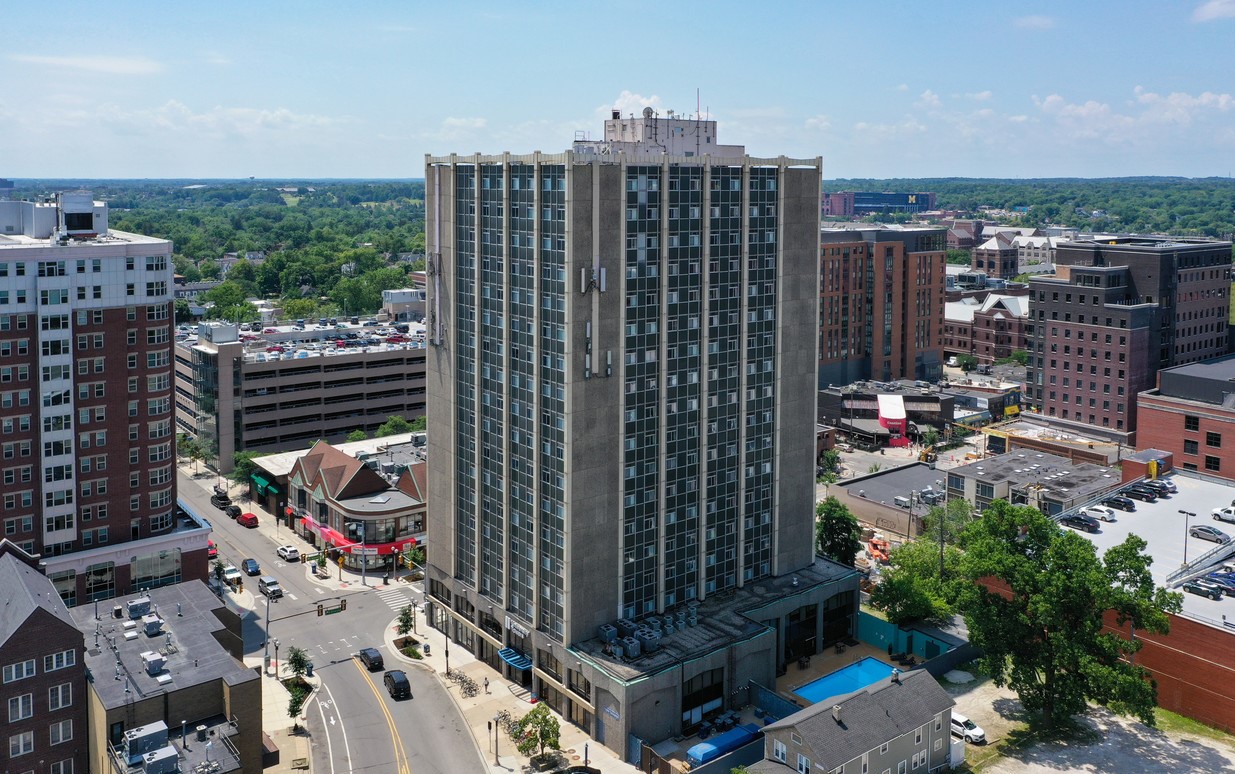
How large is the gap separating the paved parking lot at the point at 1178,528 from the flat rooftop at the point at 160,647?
82.6m

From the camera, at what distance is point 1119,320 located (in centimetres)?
16062

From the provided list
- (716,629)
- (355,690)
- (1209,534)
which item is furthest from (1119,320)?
(355,690)

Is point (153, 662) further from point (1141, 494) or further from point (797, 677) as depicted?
point (1141, 494)

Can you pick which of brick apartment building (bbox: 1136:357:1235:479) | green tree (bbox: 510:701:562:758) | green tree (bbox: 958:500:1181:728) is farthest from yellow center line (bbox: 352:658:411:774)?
brick apartment building (bbox: 1136:357:1235:479)

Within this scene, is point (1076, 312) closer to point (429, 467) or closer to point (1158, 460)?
point (1158, 460)

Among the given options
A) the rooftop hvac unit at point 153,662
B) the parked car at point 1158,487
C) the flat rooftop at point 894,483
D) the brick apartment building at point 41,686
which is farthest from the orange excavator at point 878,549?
the brick apartment building at point 41,686

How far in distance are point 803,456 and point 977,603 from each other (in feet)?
81.7

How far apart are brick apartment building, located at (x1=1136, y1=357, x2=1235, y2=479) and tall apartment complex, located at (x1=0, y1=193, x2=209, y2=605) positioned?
130262 millimetres

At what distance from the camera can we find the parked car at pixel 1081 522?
112331 mm

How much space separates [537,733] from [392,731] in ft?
46.2

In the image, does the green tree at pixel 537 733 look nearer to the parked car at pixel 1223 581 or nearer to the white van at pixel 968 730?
the white van at pixel 968 730

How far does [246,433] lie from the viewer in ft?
531

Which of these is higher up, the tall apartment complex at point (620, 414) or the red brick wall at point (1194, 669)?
the tall apartment complex at point (620, 414)

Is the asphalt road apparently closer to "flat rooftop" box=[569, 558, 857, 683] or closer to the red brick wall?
"flat rooftop" box=[569, 558, 857, 683]
